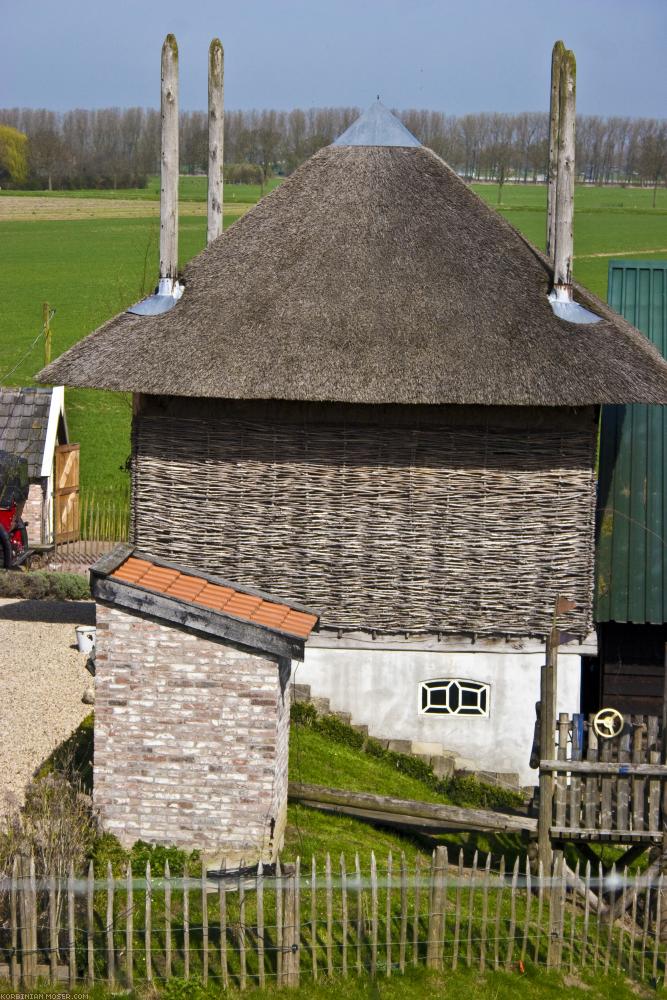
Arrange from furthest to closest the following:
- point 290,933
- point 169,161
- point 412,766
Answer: point 169,161, point 412,766, point 290,933

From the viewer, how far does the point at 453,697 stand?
609 inches

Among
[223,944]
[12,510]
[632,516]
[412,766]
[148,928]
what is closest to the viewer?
[148,928]

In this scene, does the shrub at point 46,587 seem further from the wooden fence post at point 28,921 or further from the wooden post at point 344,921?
the wooden post at point 344,921

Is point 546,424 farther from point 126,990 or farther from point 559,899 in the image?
point 126,990

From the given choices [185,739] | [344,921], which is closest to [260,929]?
[344,921]

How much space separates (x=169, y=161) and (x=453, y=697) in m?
7.05

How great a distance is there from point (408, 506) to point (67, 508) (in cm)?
1338

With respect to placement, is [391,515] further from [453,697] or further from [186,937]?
[186,937]

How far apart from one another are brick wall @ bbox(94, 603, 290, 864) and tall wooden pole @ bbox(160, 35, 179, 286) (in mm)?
5924

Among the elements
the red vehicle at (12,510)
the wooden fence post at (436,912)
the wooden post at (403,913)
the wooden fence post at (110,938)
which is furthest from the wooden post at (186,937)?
the red vehicle at (12,510)

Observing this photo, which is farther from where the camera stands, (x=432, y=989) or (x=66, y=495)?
(x=66, y=495)

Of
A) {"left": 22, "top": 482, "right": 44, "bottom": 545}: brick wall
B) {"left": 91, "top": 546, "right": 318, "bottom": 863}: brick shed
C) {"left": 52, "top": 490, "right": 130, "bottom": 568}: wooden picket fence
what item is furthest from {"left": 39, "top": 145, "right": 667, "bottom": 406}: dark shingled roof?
{"left": 22, "top": 482, "right": 44, "bottom": 545}: brick wall

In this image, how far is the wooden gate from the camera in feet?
86.6

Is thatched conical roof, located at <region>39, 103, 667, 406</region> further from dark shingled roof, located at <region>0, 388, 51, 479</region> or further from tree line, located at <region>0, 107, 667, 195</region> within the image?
tree line, located at <region>0, 107, 667, 195</region>
